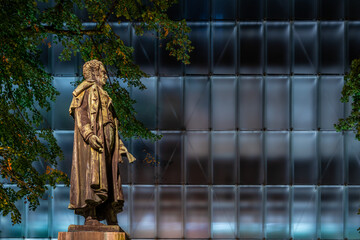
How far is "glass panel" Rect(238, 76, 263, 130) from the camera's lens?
54.3ft

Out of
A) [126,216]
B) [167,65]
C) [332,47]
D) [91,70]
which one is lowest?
[126,216]

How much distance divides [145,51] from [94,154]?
11.1 m

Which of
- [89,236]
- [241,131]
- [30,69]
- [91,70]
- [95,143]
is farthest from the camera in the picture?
[241,131]

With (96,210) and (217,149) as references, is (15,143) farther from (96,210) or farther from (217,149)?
(217,149)

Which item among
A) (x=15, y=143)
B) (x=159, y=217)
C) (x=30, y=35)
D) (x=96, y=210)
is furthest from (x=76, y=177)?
(x=159, y=217)

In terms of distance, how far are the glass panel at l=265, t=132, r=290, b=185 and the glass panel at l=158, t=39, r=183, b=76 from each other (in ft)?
12.5

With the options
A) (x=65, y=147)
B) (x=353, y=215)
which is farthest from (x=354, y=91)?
(x=65, y=147)

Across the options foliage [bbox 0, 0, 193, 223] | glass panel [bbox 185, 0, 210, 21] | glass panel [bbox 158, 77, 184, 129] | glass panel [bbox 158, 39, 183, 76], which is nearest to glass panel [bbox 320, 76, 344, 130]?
glass panel [bbox 185, 0, 210, 21]

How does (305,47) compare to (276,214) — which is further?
(305,47)

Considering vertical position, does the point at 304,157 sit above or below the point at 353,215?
above

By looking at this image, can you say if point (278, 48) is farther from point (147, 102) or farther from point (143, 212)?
point (143, 212)

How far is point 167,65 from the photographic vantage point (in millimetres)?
Result: 16750

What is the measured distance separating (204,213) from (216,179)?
1212 millimetres

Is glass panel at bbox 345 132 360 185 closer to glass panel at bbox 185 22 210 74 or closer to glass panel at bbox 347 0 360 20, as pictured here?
glass panel at bbox 347 0 360 20
